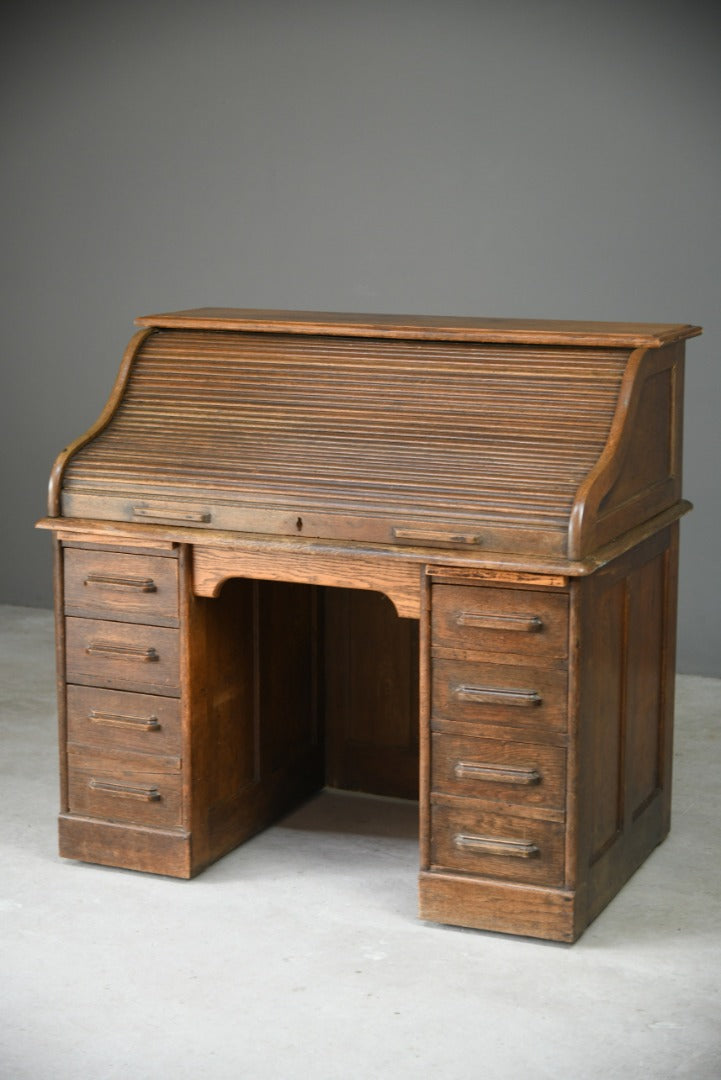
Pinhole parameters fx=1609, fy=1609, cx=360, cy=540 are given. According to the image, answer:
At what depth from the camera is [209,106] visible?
21.4ft

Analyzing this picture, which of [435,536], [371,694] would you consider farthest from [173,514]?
[371,694]

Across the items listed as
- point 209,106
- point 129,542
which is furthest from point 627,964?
point 209,106

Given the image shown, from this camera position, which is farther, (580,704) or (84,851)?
(84,851)

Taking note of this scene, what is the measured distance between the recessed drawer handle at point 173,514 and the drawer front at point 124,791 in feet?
2.10

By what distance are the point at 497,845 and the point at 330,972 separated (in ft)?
1.59

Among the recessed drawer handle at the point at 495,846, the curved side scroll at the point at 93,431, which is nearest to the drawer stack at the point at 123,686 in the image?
the curved side scroll at the point at 93,431

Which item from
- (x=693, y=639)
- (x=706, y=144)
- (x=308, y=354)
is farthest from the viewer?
(x=693, y=639)

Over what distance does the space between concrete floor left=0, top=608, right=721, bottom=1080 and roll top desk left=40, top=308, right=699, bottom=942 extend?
11 centimetres

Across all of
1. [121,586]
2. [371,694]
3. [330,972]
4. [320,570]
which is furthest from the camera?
[371,694]

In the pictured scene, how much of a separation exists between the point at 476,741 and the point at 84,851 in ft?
3.80

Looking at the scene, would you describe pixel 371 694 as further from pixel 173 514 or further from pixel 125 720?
pixel 173 514

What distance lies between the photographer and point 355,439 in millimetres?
3938

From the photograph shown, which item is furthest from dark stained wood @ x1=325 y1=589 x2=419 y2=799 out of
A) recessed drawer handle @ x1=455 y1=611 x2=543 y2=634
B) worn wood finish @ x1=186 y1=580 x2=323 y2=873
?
recessed drawer handle @ x1=455 y1=611 x2=543 y2=634

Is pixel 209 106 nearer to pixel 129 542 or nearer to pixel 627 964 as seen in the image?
pixel 129 542
